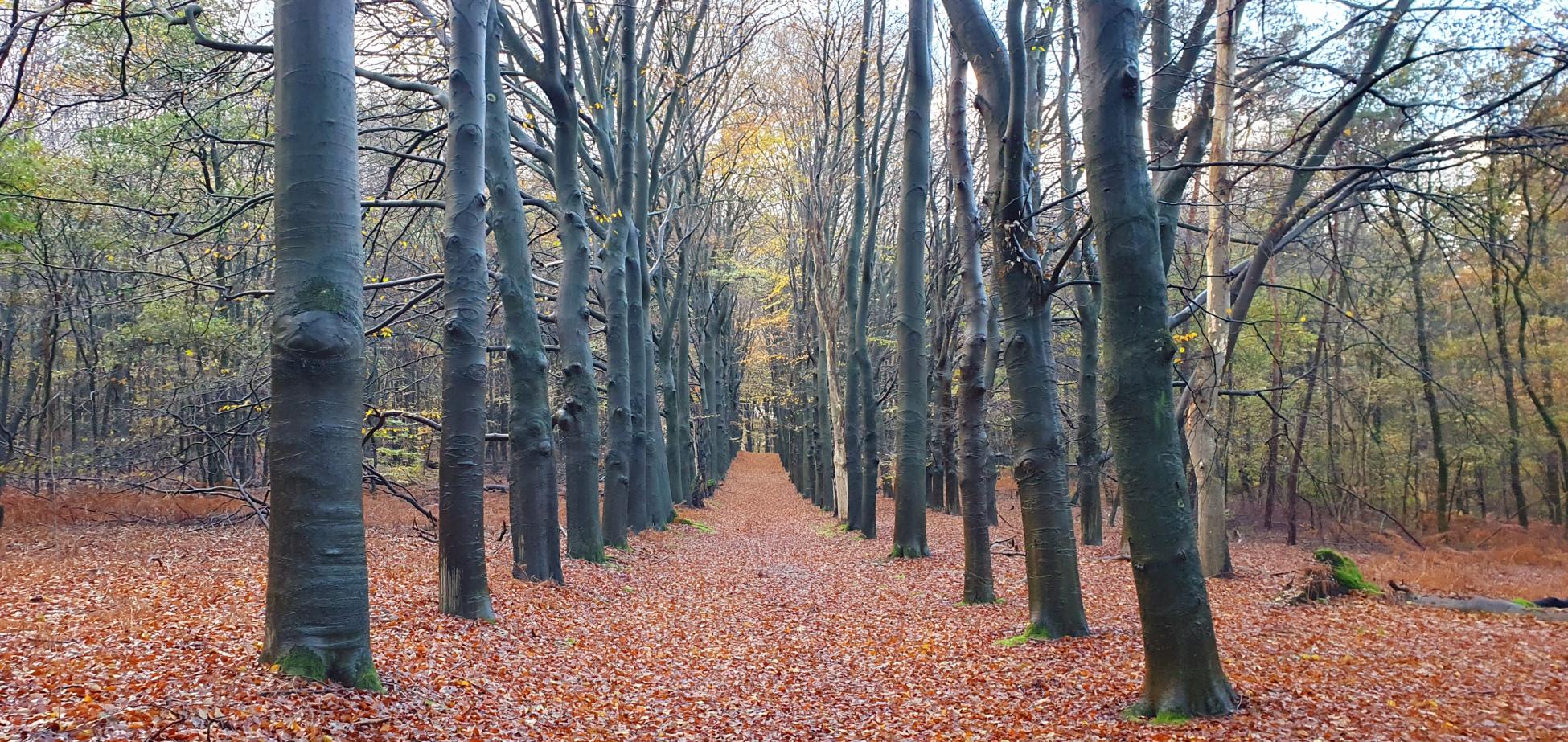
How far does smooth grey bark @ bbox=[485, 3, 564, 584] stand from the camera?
9570 millimetres

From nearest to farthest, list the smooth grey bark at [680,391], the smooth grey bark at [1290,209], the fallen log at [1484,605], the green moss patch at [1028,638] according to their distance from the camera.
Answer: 1. the green moss patch at [1028,638]
2. the fallen log at [1484,605]
3. the smooth grey bark at [1290,209]
4. the smooth grey bark at [680,391]

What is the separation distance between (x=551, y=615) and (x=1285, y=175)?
13.3 meters

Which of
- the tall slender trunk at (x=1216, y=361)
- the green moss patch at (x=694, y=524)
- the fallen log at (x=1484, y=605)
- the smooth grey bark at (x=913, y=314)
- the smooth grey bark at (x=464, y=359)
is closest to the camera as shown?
the smooth grey bark at (x=464, y=359)

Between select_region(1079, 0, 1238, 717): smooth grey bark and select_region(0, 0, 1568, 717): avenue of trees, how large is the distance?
25mm

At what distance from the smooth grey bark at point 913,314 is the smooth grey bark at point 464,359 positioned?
7.01 m

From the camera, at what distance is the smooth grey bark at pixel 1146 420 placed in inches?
186

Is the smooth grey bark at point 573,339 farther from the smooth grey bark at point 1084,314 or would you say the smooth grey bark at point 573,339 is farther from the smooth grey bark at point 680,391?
the smooth grey bark at point 680,391

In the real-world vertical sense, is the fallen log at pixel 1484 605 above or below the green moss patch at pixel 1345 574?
below

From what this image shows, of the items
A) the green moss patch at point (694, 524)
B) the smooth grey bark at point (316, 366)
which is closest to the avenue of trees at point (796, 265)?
the smooth grey bark at point (316, 366)

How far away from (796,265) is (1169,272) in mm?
14038

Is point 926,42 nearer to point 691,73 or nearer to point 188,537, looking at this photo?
point 691,73

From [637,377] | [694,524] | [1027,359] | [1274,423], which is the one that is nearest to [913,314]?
[637,377]

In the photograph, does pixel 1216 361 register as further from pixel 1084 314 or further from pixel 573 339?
pixel 573 339

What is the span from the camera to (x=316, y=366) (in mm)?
4559
